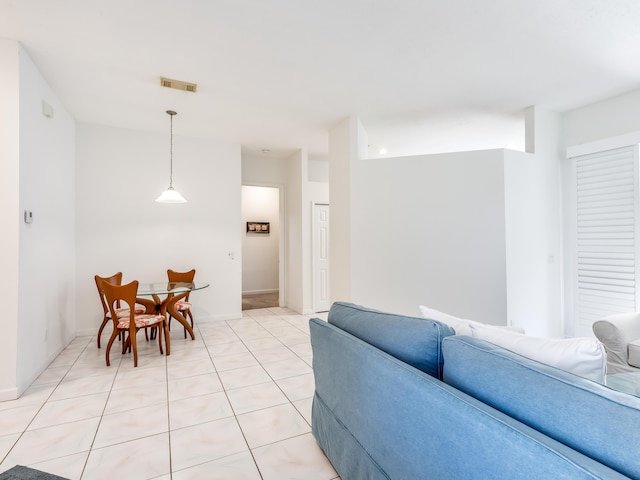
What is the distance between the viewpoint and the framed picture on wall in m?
7.75

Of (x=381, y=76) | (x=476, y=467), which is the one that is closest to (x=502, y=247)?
(x=381, y=76)

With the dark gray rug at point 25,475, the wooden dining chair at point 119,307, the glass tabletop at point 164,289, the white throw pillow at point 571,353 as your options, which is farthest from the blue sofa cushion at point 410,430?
the wooden dining chair at point 119,307

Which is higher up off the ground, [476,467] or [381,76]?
[381,76]

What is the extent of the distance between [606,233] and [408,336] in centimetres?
366

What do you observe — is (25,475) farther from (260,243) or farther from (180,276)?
(260,243)

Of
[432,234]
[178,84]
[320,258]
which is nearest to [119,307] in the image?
[178,84]

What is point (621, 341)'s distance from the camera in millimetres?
2439

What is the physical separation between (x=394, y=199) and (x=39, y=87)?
374 centimetres

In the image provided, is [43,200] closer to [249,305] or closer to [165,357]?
[165,357]

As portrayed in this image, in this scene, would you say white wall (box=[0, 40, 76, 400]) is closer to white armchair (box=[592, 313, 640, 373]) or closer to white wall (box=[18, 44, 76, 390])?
white wall (box=[18, 44, 76, 390])

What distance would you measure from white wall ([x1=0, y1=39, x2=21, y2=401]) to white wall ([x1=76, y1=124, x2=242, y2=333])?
180 centimetres

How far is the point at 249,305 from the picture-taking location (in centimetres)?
628

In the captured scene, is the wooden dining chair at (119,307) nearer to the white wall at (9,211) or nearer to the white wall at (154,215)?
the white wall at (154,215)

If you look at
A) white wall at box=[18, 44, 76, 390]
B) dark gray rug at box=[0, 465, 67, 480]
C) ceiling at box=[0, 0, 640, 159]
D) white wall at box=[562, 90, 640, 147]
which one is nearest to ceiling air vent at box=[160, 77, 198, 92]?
ceiling at box=[0, 0, 640, 159]
